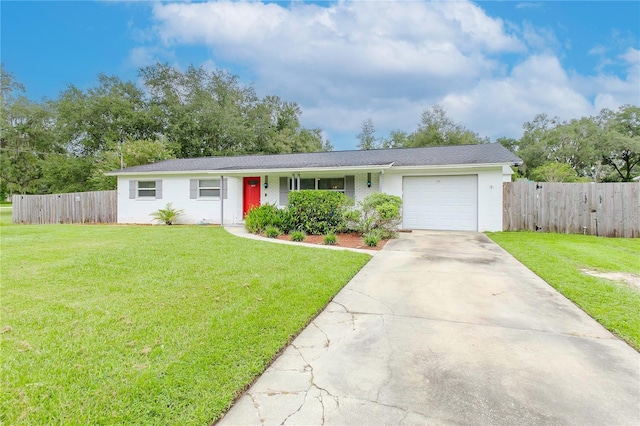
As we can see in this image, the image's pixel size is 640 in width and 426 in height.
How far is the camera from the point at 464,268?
580 centimetres

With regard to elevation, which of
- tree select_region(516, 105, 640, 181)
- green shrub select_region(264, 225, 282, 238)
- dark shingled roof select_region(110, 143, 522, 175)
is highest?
tree select_region(516, 105, 640, 181)

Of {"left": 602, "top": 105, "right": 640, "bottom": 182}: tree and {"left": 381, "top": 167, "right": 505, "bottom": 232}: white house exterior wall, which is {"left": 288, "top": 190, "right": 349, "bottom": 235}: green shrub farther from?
{"left": 602, "top": 105, "right": 640, "bottom": 182}: tree

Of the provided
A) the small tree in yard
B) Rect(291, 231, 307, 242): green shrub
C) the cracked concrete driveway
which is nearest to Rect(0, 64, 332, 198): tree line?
the small tree in yard

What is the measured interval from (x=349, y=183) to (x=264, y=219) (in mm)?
4066

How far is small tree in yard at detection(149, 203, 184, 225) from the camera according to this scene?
46.3 ft

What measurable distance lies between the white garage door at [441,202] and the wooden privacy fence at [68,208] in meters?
13.9

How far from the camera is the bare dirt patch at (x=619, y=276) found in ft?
15.8

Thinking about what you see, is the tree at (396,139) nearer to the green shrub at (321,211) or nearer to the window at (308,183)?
the window at (308,183)

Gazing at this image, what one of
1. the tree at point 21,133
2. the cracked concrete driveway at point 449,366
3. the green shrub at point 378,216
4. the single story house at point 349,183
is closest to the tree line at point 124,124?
the tree at point 21,133

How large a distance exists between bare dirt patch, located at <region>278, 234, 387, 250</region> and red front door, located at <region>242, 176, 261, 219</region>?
4.77m

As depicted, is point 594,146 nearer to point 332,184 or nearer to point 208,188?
point 332,184

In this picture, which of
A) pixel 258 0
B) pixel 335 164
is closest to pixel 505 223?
pixel 335 164

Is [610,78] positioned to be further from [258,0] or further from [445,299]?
[445,299]

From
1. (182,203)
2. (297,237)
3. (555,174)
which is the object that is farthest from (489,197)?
(555,174)
